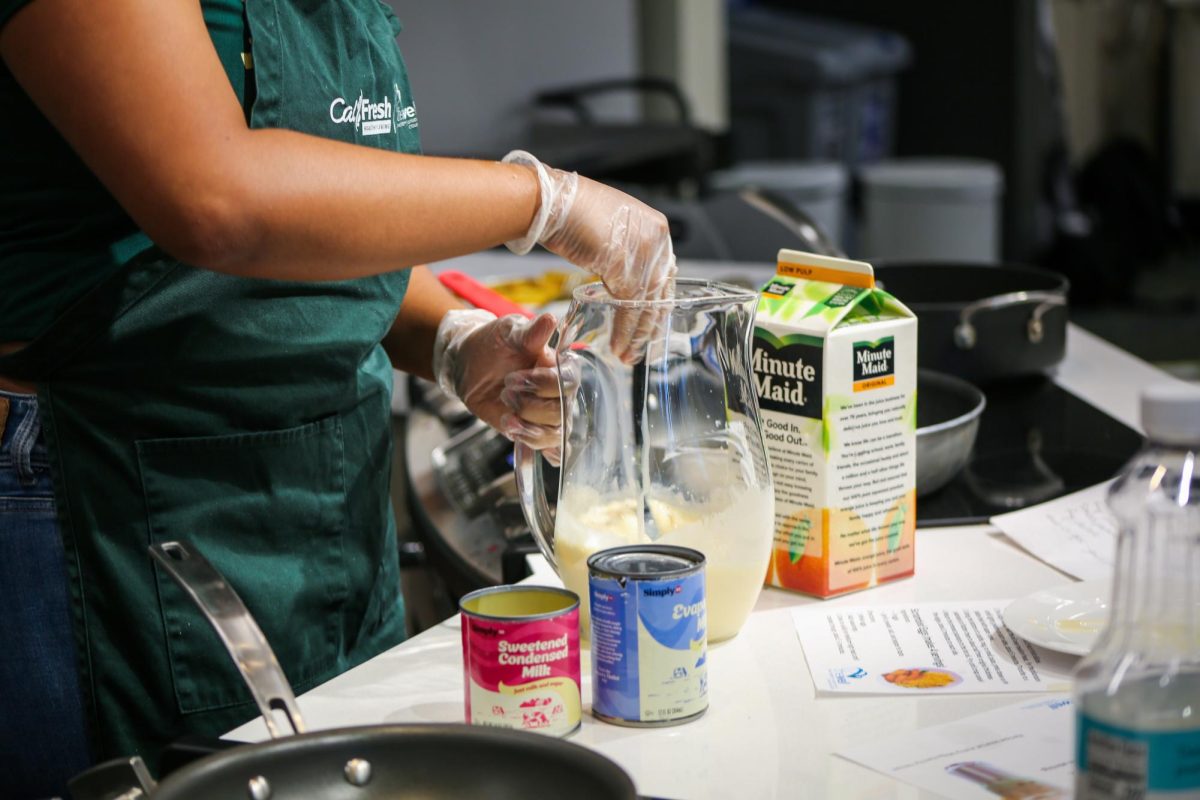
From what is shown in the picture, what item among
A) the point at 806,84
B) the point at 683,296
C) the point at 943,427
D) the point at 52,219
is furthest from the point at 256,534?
the point at 806,84

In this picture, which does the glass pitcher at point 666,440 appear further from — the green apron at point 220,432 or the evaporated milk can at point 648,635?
the green apron at point 220,432

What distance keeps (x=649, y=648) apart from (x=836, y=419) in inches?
12.3

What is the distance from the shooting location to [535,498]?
114 centimetres

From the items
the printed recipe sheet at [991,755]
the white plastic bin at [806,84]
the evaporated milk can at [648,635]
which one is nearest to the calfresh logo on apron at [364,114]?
the evaporated milk can at [648,635]

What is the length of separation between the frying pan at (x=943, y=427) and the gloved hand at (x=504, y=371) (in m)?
0.38

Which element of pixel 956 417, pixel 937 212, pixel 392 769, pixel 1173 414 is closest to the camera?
pixel 1173 414

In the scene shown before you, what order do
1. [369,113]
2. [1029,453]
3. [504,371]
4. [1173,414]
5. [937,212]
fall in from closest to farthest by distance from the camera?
[1173,414], [369,113], [504,371], [1029,453], [937,212]

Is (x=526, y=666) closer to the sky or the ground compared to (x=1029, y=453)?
closer to the sky

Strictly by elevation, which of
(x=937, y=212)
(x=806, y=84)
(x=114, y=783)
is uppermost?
(x=114, y=783)

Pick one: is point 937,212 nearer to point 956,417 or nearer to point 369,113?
point 956,417

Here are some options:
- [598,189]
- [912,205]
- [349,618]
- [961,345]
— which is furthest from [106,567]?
[912,205]

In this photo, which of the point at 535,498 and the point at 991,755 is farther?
the point at 535,498

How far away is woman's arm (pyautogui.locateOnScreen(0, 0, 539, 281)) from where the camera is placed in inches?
34.6

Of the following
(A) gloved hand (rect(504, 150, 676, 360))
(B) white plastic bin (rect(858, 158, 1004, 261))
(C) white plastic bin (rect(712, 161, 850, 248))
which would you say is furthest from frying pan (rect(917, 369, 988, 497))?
(B) white plastic bin (rect(858, 158, 1004, 261))
